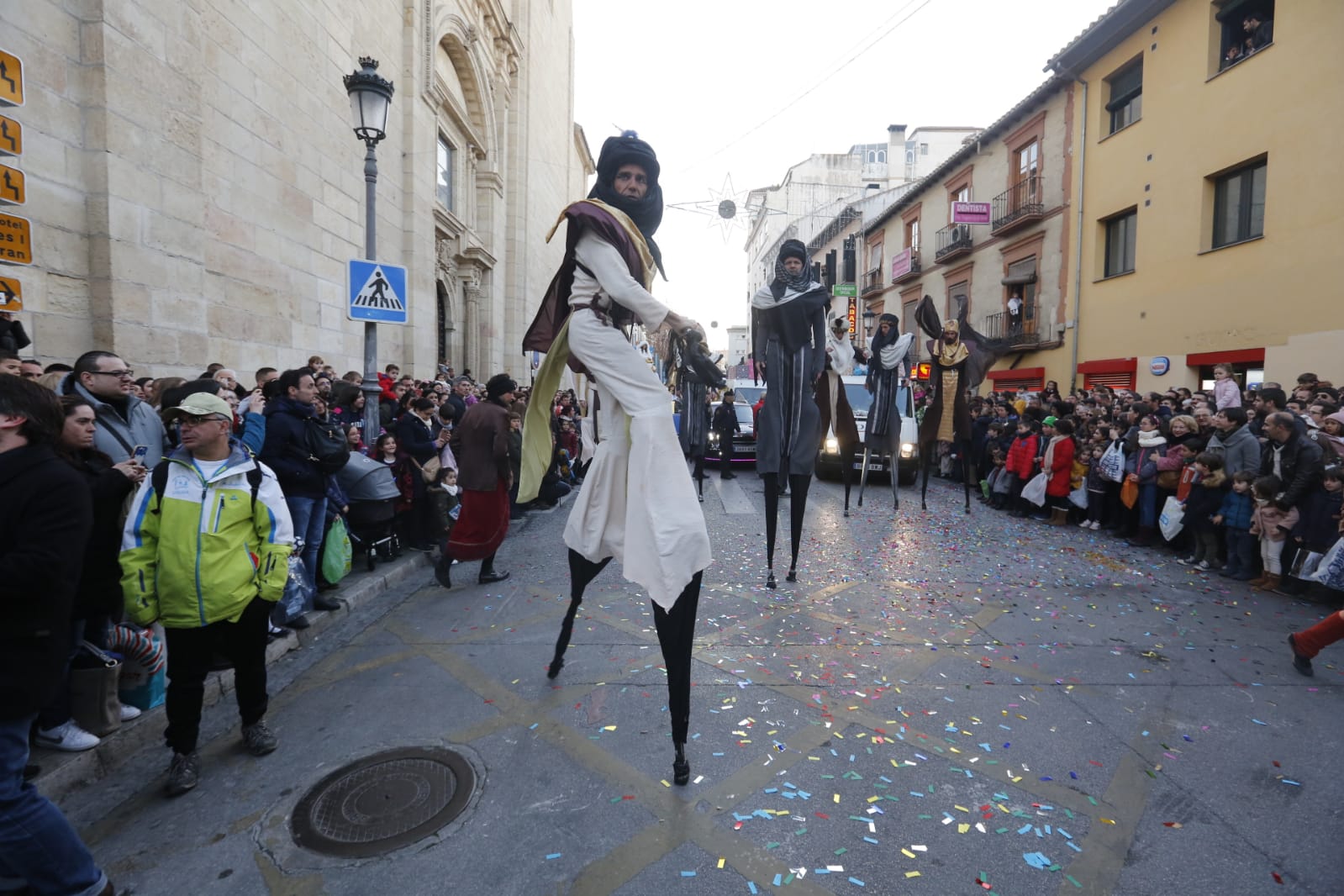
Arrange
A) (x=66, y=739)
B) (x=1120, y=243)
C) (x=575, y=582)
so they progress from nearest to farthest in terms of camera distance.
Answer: (x=66, y=739) → (x=575, y=582) → (x=1120, y=243)

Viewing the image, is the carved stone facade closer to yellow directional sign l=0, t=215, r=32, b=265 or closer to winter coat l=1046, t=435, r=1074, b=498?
yellow directional sign l=0, t=215, r=32, b=265

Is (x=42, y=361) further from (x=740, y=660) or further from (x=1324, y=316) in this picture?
(x=1324, y=316)

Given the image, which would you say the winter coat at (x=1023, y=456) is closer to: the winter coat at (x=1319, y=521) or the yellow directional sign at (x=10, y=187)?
the winter coat at (x=1319, y=521)

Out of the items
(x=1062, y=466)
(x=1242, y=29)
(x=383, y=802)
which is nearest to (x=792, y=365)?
(x=383, y=802)

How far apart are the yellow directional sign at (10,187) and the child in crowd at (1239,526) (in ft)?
32.0

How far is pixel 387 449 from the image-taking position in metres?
6.55

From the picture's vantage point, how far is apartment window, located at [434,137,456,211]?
17.5m

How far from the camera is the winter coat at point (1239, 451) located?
647 cm

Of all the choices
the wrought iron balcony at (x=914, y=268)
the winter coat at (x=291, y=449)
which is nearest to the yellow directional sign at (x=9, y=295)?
the winter coat at (x=291, y=449)

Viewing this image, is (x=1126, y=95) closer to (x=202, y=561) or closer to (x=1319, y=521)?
(x=1319, y=521)

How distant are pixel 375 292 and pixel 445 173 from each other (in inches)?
491

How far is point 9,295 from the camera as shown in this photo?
4512 millimetres

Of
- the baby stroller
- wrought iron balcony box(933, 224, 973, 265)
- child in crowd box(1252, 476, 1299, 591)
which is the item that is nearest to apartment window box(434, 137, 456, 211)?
the baby stroller

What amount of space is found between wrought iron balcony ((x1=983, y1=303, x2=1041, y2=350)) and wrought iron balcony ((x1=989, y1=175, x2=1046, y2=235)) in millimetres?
2351
